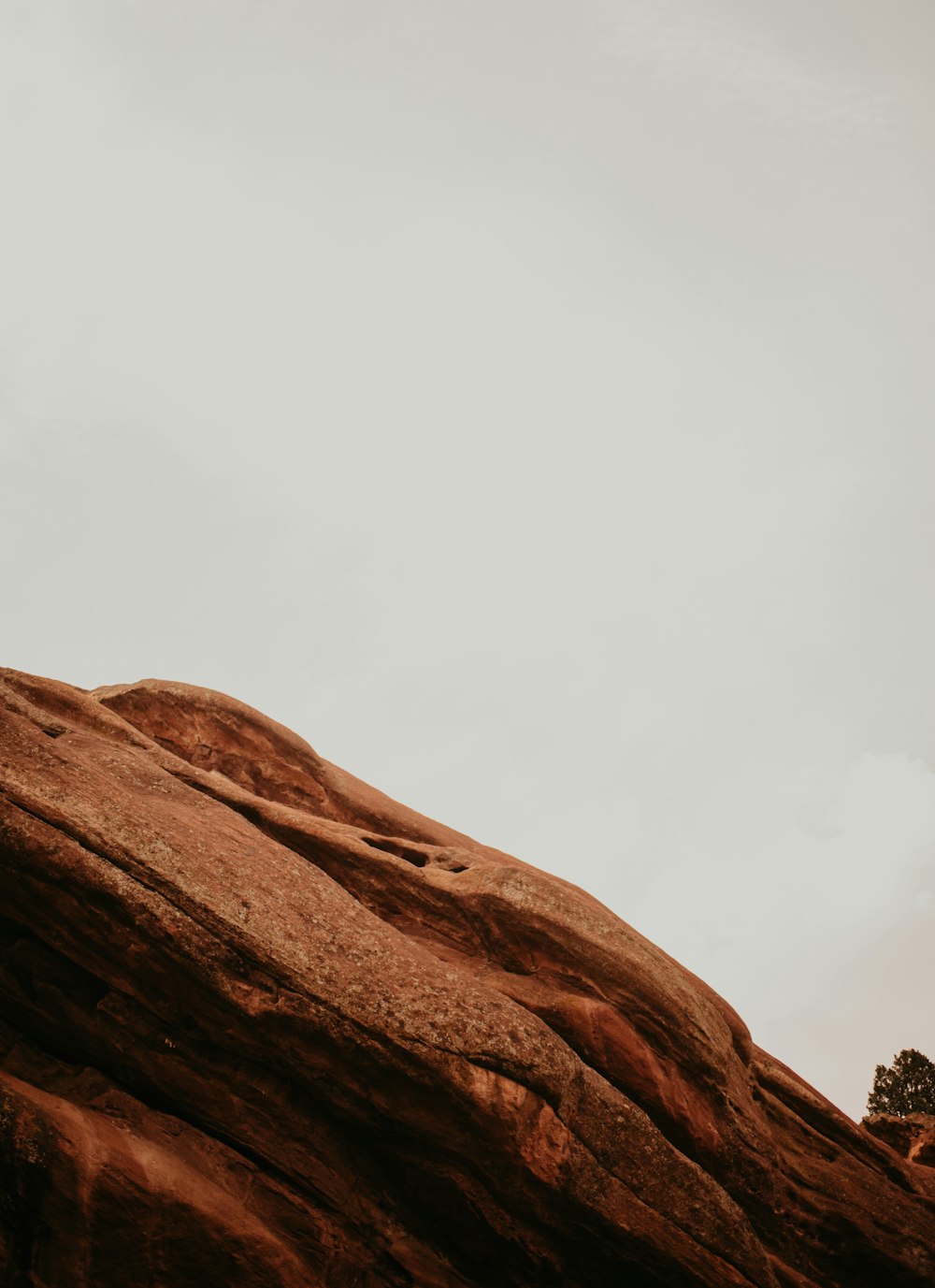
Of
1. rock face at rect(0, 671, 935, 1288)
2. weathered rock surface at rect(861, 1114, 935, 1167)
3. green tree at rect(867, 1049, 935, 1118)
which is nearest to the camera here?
rock face at rect(0, 671, 935, 1288)

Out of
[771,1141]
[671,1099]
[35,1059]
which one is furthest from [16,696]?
[771,1141]

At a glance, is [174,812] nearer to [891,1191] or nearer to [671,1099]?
[671,1099]

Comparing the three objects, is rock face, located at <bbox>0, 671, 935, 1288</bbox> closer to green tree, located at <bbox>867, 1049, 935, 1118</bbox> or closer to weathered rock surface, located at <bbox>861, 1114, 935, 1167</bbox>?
weathered rock surface, located at <bbox>861, 1114, 935, 1167</bbox>

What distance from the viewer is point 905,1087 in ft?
144

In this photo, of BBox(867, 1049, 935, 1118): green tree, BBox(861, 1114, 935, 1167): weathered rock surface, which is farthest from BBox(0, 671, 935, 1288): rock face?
BBox(867, 1049, 935, 1118): green tree

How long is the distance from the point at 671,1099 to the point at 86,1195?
13.6m

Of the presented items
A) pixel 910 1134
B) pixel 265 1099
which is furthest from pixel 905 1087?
pixel 265 1099

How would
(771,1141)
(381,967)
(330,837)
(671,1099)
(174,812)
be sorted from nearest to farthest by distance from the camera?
1. (381,967)
2. (174,812)
3. (671,1099)
4. (771,1141)
5. (330,837)

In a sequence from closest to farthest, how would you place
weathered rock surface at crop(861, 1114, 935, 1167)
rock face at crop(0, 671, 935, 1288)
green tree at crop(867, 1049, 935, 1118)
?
rock face at crop(0, 671, 935, 1288)
weathered rock surface at crop(861, 1114, 935, 1167)
green tree at crop(867, 1049, 935, 1118)

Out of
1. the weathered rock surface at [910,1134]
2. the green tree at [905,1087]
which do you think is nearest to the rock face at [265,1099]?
the weathered rock surface at [910,1134]

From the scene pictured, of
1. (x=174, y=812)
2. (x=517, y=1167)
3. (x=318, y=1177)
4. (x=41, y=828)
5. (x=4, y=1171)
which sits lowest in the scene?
(x=4, y=1171)

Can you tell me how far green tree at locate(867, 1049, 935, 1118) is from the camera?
43.0 meters

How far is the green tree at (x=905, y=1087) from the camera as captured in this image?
4303 centimetres

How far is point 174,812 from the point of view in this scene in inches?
813
